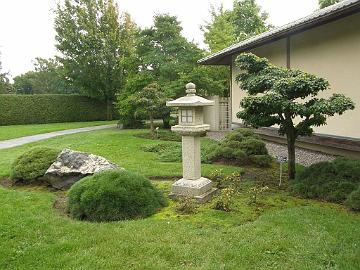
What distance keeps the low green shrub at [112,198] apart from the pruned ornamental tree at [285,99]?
2508 mm

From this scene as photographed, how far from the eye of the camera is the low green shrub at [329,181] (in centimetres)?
557

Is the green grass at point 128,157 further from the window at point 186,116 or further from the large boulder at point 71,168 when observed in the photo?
the window at point 186,116

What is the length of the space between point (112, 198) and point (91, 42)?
778 inches

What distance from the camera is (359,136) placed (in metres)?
7.84

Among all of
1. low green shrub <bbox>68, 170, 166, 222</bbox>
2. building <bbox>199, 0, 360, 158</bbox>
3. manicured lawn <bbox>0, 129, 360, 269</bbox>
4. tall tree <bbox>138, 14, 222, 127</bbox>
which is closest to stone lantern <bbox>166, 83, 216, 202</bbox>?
manicured lawn <bbox>0, 129, 360, 269</bbox>

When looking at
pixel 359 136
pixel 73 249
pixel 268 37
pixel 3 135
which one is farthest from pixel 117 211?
pixel 3 135

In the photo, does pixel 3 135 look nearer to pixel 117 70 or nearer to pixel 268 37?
pixel 117 70

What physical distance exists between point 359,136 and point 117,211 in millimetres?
5975

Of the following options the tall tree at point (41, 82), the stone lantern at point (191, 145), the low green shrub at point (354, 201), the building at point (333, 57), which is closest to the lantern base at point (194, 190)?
the stone lantern at point (191, 145)

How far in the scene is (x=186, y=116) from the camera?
19.3 feet

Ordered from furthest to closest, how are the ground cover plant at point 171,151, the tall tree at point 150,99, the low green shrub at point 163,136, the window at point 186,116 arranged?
the tall tree at point 150,99
the low green shrub at point 163,136
the ground cover plant at point 171,151
the window at point 186,116

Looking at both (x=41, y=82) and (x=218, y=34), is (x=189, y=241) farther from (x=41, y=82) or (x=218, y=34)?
(x=41, y=82)

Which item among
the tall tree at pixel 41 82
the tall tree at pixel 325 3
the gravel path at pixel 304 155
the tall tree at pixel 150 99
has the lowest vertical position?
the gravel path at pixel 304 155

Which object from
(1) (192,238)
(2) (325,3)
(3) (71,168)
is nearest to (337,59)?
(1) (192,238)
